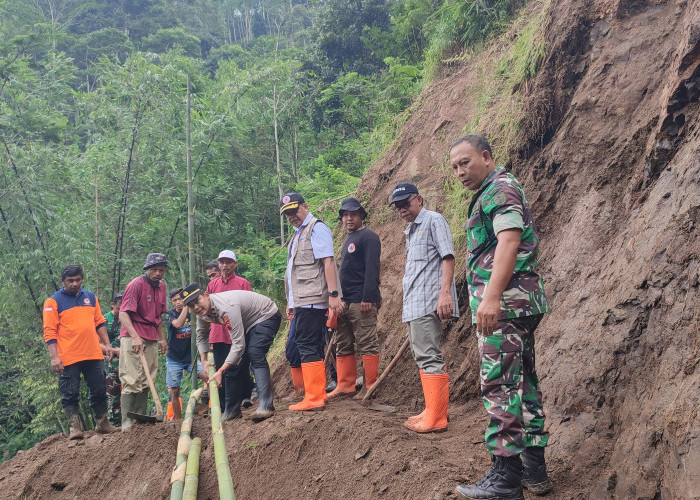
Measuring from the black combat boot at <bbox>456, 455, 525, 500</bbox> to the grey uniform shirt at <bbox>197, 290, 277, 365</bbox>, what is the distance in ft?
10.1

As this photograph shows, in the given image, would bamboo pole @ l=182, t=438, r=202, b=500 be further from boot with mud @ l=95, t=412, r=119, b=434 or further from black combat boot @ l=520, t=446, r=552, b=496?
black combat boot @ l=520, t=446, r=552, b=496

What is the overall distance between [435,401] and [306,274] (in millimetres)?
1790

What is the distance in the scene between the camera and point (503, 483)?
257cm

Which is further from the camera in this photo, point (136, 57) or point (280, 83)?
point (280, 83)

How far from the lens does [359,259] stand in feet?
18.3

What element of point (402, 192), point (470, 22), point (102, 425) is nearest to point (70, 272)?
point (102, 425)

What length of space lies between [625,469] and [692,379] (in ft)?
1.76

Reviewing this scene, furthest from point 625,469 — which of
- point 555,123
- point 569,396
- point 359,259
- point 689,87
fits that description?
point 555,123

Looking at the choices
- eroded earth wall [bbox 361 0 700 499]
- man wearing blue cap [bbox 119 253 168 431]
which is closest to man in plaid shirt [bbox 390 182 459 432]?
eroded earth wall [bbox 361 0 700 499]

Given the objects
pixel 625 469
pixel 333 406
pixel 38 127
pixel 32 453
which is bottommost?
pixel 32 453

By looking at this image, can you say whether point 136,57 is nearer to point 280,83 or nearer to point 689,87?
point 280,83

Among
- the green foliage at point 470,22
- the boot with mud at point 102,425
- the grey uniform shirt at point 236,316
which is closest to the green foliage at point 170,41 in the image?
the green foliage at point 470,22

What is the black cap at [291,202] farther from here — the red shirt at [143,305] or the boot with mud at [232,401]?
the red shirt at [143,305]

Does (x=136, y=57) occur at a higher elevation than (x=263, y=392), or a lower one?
higher
